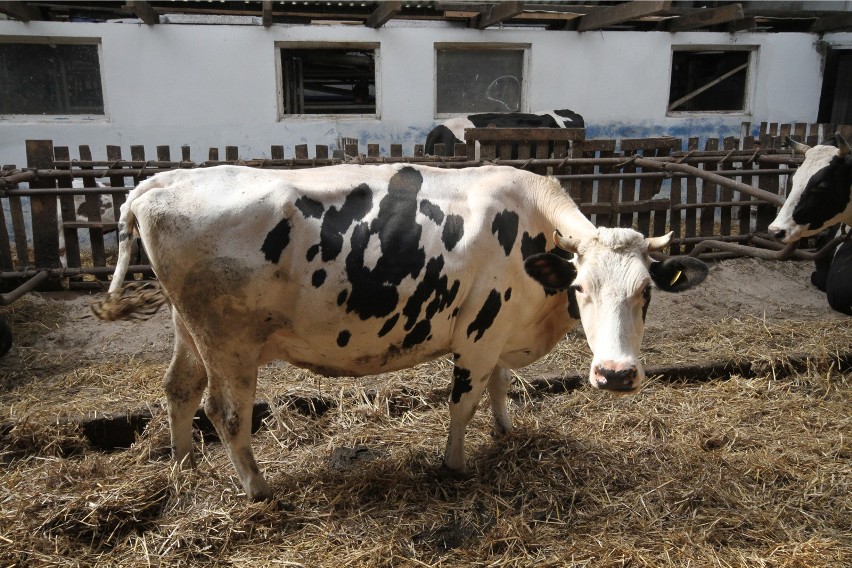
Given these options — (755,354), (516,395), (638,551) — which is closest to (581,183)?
(755,354)

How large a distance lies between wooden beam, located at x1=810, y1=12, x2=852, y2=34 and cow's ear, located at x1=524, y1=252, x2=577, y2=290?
37.7 feet

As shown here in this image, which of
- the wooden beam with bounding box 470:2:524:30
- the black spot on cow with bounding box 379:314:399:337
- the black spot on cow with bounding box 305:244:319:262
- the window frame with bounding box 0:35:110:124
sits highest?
the wooden beam with bounding box 470:2:524:30

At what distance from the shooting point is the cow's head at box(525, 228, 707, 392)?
10.2 ft

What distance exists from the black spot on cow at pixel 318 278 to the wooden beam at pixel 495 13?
25.4 ft

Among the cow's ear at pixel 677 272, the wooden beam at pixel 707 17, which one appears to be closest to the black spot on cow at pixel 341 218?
the cow's ear at pixel 677 272

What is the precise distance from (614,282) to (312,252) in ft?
5.17

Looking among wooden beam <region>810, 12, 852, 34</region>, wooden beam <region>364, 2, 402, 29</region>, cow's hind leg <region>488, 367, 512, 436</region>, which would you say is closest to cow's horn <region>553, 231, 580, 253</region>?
cow's hind leg <region>488, 367, 512, 436</region>

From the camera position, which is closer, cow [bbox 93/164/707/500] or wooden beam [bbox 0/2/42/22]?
cow [bbox 93/164/707/500]

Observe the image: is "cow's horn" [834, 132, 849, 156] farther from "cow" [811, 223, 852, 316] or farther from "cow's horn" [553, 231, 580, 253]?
"cow's horn" [553, 231, 580, 253]

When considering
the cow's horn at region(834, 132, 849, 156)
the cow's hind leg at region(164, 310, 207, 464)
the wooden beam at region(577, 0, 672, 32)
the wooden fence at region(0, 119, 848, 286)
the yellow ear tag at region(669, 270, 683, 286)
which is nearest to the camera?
the yellow ear tag at region(669, 270, 683, 286)

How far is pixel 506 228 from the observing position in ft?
12.3

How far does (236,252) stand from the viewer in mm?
3244

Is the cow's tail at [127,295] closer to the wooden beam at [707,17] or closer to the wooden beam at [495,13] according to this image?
the wooden beam at [495,13]

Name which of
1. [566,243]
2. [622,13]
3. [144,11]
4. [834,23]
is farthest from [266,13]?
[834,23]
